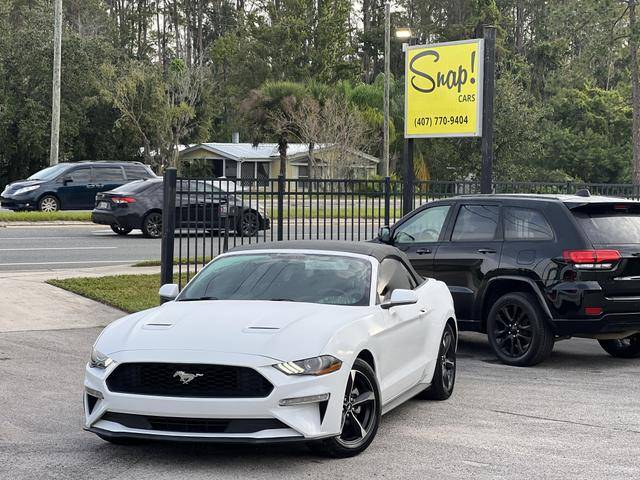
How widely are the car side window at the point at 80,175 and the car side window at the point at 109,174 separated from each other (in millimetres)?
241

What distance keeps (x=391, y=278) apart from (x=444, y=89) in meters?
7.72

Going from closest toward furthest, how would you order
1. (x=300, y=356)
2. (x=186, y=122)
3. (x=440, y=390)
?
(x=300, y=356), (x=440, y=390), (x=186, y=122)

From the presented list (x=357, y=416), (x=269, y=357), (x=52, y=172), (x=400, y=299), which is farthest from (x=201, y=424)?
(x=52, y=172)

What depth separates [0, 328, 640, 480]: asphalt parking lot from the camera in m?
6.54

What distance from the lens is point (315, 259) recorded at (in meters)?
8.10

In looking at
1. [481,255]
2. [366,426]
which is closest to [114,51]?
[481,255]

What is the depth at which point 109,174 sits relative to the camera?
31.8m

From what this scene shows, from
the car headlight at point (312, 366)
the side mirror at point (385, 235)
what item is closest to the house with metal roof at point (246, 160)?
the side mirror at point (385, 235)

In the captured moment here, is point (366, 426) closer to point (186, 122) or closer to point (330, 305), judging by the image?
point (330, 305)

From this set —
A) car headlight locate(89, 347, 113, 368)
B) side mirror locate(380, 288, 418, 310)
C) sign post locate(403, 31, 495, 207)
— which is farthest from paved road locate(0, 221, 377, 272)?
car headlight locate(89, 347, 113, 368)

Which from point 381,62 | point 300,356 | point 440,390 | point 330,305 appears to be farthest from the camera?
point 381,62

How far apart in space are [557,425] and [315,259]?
222 cm

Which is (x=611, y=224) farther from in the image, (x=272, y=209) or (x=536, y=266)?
(x=272, y=209)

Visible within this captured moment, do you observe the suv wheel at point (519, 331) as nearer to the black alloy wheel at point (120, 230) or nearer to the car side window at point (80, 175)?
the black alloy wheel at point (120, 230)
